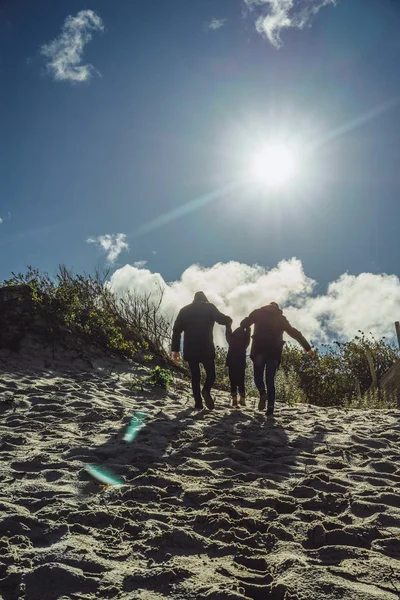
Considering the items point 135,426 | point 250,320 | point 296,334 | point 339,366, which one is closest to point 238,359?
point 250,320

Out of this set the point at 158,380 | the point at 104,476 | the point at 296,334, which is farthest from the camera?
the point at 158,380

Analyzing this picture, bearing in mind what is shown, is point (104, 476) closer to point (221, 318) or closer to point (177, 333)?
point (177, 333)

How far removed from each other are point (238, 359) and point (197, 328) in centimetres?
132

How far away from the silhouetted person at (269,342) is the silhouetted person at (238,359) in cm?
74

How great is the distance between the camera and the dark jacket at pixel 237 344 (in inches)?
296

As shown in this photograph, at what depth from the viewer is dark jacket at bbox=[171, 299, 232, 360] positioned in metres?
6.48

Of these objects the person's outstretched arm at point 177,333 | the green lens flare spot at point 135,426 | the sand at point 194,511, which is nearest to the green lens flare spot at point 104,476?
the sand at point 194,511

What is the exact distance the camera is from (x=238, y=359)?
751cm

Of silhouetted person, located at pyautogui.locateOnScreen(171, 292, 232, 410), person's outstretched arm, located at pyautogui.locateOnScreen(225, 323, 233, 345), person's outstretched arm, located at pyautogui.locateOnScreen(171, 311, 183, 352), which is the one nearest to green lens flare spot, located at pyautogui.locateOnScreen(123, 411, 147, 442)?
silhouetted person, located at pyautogui.locateOnScreen(171, 292, 232, 410)

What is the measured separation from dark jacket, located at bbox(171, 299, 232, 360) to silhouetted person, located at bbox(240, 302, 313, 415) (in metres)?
0.54

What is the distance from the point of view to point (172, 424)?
5.12 m

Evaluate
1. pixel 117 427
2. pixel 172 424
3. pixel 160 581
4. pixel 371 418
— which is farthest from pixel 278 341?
pixel 160 581

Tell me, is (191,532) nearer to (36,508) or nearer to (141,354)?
(36,508)

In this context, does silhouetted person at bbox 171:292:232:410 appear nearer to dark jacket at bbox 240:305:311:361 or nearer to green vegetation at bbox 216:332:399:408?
dark jacket at bbox 240:305:311:361
